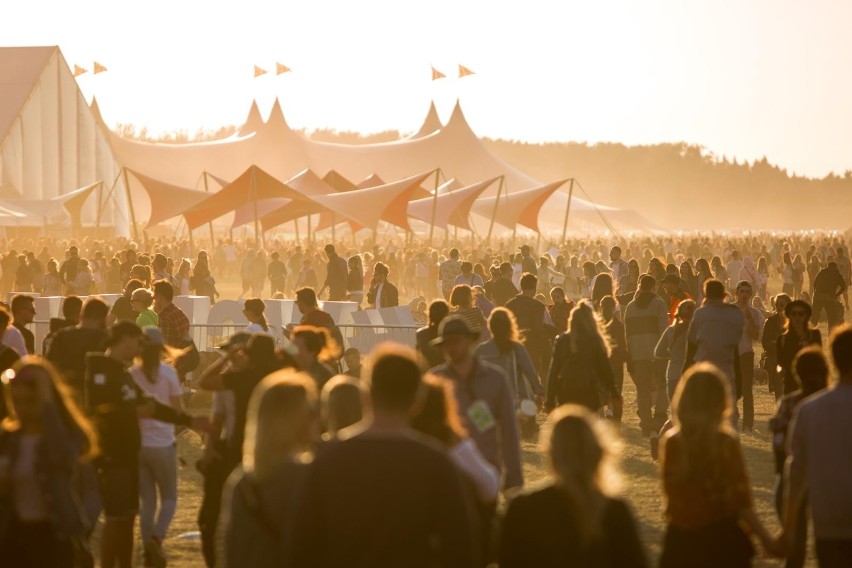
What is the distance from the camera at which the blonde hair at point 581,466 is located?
4367 millimetres

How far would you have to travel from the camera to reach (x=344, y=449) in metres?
4.07

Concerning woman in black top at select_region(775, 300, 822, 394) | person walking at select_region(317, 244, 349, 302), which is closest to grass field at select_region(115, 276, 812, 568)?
woman in black top at select_region(775, 300, 822, 394)

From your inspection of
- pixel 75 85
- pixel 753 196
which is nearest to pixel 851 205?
pixel 753 196

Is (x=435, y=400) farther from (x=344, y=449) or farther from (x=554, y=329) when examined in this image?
(x=554, y=329)

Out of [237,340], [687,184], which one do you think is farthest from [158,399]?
[687,184]

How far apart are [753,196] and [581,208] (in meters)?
97.0

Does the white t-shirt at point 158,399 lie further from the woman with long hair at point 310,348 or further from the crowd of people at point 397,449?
the woman with long hair at point 310,348

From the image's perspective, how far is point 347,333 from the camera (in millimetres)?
16672

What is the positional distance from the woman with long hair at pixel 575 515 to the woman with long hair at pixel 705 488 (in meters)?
1.03

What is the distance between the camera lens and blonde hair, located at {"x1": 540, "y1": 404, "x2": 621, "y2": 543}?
14.3 ft

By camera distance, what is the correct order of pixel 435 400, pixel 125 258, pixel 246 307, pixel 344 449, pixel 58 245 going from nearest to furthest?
pixel 344 449, pixel 435 400, pixel 246 307, pixel 125 258, pixel 58 245

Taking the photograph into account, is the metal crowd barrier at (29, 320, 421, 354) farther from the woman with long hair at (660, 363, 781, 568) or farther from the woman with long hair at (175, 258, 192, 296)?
the woman with long hair at (660, 363, 781, 568)

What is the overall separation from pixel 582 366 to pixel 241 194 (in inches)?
980

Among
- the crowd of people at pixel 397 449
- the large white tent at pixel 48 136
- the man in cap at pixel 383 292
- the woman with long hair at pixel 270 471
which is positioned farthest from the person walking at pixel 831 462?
the large white tent at pixel 48 136
